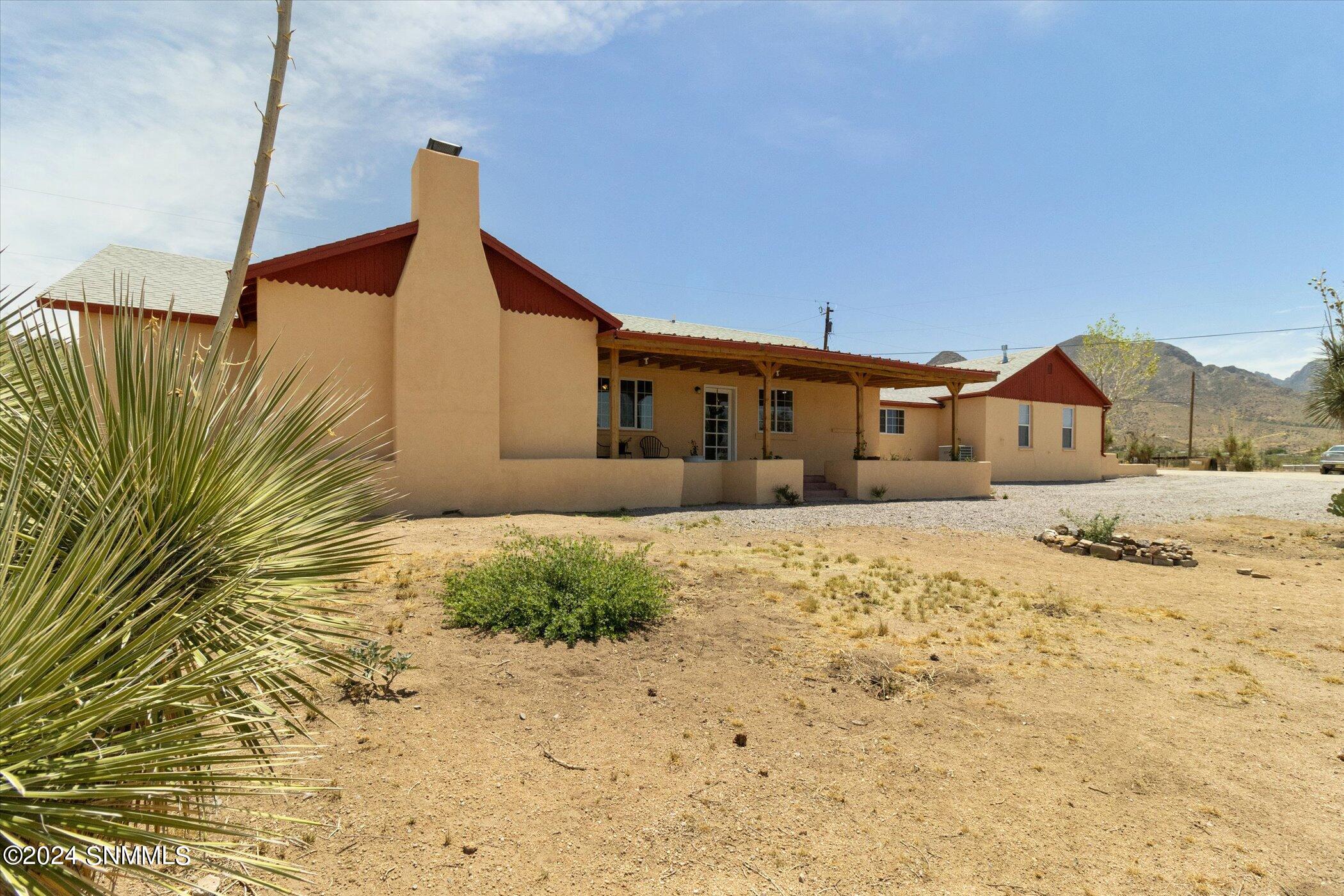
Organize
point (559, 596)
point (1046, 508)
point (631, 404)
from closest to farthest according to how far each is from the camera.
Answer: point (559, 596) < point (1046, 508) < point (631, 404)

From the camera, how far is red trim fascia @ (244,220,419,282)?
34.6 feet

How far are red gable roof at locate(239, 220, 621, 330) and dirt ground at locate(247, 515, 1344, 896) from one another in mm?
6913

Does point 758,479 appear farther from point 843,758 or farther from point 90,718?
point 90,718

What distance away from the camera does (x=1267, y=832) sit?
9.89 ft

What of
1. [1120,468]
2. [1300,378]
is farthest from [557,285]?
[1300,378]

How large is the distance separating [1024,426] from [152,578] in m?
→ 27.1

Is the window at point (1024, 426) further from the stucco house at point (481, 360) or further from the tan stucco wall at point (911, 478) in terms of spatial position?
the stucco house at point (481, 360)

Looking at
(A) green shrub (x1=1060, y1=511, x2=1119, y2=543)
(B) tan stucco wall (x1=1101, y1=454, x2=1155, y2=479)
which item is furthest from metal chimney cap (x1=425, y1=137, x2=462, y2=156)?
(B) tan stucco wall (x1=1101, y1=454, x2=1155, y2=479)

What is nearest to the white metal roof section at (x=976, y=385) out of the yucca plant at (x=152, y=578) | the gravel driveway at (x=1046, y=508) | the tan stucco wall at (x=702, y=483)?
the gravel driveway at (x=1046, y=508)

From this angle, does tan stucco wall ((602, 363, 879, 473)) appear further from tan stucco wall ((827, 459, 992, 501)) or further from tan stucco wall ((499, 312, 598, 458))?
tan stucco wall ((827, 459, 992, 501))

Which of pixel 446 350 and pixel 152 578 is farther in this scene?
pixel 446 350

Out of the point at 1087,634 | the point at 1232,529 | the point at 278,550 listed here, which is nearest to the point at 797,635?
the point at 1087,634

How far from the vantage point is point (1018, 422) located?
2456cm

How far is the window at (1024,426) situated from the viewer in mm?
24639
